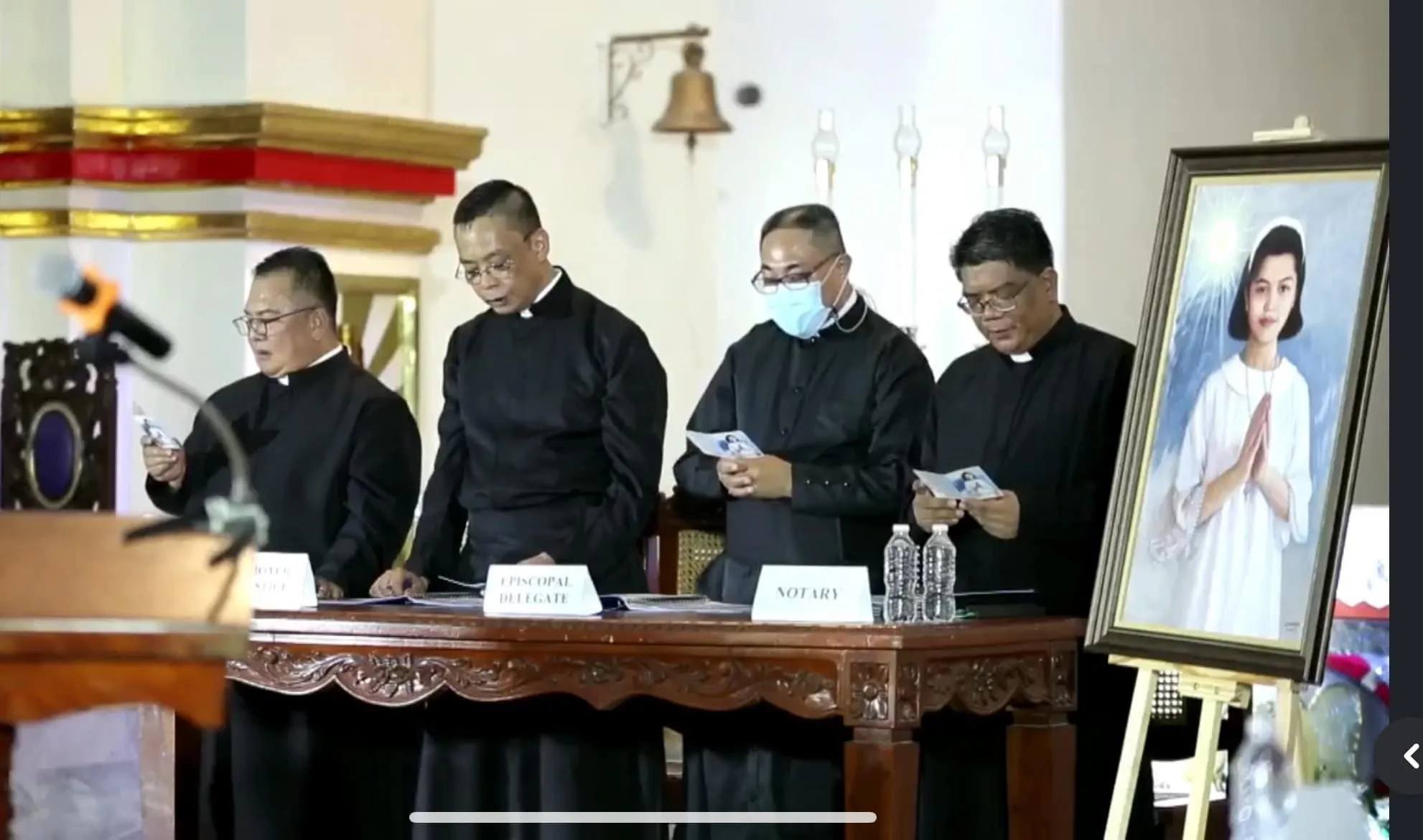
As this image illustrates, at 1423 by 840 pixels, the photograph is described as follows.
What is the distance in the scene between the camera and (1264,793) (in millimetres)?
4434

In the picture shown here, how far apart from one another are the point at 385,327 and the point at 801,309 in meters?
3.29

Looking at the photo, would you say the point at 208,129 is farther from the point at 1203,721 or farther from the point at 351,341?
the point at 1203,721

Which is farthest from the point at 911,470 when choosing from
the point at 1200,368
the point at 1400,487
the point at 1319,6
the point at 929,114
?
the point at 1319,6

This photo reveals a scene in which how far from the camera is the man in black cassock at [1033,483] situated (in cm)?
486

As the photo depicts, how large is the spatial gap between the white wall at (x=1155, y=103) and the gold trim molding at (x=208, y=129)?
2.18 meters

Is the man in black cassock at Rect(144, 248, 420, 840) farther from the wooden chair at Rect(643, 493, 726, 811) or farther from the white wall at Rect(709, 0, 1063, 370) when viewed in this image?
the white wall at Rect(709, 0, 1063, 370)

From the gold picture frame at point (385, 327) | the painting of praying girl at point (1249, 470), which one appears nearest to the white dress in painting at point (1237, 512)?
the painting of praying girl at point (1249, 470)

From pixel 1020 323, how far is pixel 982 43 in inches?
101

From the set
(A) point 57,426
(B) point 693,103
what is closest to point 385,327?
(A) point 57,426

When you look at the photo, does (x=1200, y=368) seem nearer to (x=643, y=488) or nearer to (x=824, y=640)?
(x=824, y=640)

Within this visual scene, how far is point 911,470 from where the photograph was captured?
493cm

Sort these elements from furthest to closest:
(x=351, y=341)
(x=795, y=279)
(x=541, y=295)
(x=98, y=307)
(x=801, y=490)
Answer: (x=351, y=341) → (x=541, y=295) → (x=795, y=279) → (x=801, y=490) → (x=98, y=307)

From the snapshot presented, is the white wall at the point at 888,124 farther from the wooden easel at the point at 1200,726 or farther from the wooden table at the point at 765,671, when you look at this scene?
the wooden easel at the point at 1200,726

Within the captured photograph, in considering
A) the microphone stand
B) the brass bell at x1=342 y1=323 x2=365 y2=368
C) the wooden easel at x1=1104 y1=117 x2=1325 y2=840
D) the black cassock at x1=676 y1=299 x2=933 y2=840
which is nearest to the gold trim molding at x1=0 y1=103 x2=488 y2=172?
the brass bell at x1=342 y1=323 x2=365 y2=368
